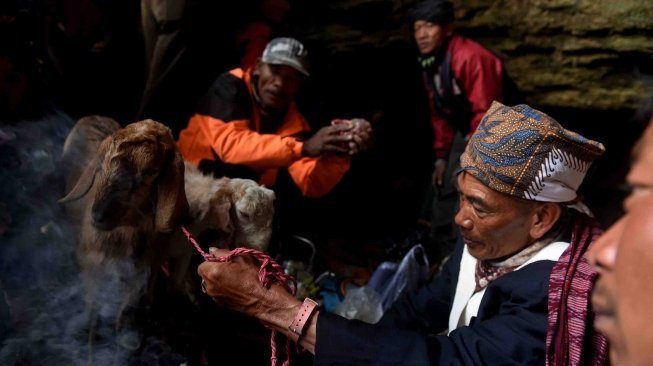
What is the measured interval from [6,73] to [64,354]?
1051mm

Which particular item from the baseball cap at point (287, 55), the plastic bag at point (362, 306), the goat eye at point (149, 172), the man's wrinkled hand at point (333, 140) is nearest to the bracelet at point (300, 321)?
the goat eye at point (149, 172)

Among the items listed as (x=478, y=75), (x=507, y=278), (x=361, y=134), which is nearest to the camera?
(x=507, y=278)

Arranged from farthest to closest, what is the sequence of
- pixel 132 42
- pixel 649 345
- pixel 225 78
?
pixel 132 42 → pixel 225 78 → pixel 649 345

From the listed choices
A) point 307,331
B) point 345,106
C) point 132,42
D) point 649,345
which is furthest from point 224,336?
point 345,106

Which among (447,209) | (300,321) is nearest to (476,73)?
(447,209)

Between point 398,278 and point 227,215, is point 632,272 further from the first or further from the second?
point 398,278

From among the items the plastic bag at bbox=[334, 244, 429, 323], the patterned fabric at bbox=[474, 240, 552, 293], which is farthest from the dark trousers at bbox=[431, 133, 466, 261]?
the patterned fabric at bbox=[474, 240, 552, 293]

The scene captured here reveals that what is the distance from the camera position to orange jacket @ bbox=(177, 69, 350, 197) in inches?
113

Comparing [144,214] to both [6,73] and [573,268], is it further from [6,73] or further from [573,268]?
[573,268]

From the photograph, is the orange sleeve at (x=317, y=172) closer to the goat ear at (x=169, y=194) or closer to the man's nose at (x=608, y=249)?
the goat ear at (x=169, y=194)

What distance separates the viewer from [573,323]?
189 cm

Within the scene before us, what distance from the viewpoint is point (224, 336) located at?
6.48 feet

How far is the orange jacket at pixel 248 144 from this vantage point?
9.39 ft

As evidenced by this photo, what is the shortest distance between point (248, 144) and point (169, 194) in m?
1.51
